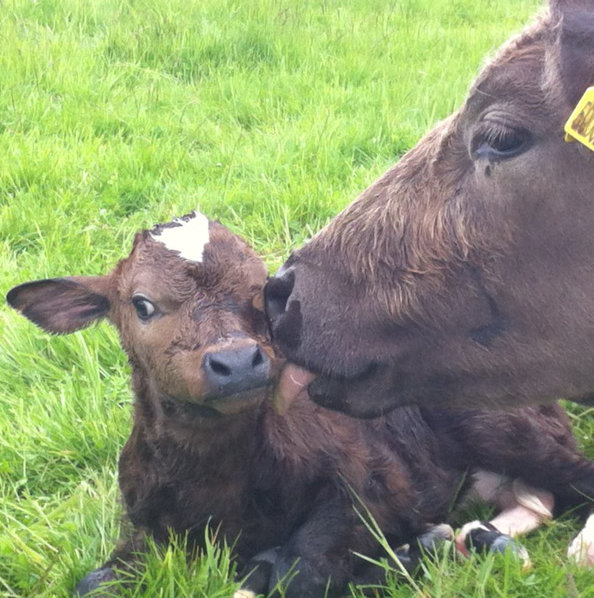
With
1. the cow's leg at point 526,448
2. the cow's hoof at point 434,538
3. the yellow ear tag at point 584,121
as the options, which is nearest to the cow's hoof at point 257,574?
the cow's hoof at point 434,538

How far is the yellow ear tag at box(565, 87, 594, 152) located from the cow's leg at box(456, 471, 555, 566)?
1415mm

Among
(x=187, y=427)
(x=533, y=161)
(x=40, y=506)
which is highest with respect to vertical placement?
(x=533, y=161)

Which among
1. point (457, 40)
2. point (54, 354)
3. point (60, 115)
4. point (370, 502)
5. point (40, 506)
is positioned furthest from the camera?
point (457, 40)

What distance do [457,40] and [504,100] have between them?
676 cm

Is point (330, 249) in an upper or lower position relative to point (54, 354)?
upper

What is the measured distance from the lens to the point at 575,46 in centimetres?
245

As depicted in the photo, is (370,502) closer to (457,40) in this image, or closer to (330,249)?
(330,249)

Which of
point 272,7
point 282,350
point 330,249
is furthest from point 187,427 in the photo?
point 272,7

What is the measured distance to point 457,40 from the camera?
9.05 metres

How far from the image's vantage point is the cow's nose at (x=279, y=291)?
9.59 feet

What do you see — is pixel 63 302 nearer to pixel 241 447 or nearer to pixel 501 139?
pixel 241 447

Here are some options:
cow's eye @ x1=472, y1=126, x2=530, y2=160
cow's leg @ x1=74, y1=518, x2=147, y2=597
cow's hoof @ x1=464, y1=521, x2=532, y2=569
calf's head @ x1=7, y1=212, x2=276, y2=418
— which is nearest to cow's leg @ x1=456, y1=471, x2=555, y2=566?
cow's hoof @ x1=464, y1=521, x2=532, y2=569

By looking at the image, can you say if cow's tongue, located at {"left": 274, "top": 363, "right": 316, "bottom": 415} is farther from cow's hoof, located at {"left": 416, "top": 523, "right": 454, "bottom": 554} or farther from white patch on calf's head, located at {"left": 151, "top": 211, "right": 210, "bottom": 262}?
cow's hoof, located at {"left": 416, "top": 523, "right": 454, "bottom": 554}

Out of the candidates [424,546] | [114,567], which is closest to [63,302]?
[114,567]
